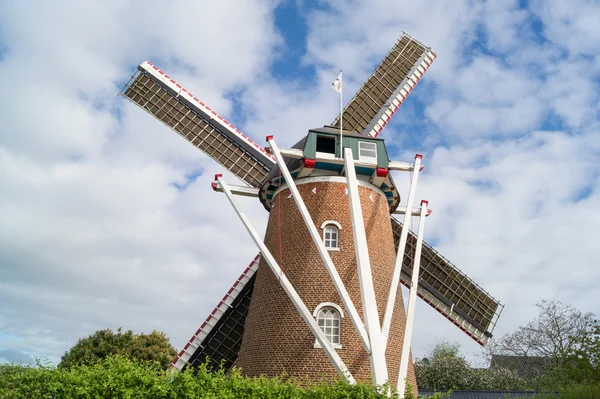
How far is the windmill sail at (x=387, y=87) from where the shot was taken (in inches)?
1011

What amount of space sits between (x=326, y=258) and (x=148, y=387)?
596 centimetres

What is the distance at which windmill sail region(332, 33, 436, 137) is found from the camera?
84.2 feet

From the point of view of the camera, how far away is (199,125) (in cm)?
2606

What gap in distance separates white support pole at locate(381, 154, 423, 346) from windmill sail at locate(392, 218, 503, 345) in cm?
574

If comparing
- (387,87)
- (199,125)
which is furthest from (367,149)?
(199,125)

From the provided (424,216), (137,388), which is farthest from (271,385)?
(424,216)

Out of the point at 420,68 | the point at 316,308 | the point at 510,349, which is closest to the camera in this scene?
the point at 316,308

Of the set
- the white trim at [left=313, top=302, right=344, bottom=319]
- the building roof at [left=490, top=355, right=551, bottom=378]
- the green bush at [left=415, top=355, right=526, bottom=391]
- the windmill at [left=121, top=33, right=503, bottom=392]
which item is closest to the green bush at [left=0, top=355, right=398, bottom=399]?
→ the windmill at [left=121, top=33, right=503, bottom=392]

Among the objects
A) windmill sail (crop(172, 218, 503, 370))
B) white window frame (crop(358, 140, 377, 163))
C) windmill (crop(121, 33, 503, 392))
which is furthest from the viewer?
windmill sail (crop(172, 218, 503, 370))

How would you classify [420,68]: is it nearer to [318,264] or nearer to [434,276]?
[434,276]

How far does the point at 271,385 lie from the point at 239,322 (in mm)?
10876

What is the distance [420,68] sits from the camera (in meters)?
27.3

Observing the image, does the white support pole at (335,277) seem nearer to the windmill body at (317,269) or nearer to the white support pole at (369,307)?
the white support pole at (369,307)

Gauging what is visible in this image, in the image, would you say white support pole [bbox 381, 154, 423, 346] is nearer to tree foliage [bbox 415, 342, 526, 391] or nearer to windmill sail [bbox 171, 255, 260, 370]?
windmill sail [bbox 171, 255, 260, 370]
